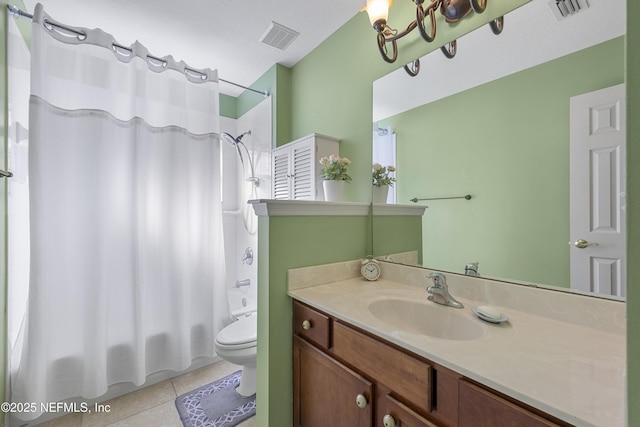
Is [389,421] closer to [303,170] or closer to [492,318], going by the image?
[492,318]

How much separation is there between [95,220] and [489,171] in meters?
2.13

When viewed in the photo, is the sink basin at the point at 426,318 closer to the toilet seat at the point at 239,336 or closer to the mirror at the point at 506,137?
the mirror at the point at 506,137

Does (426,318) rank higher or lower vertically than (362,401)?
higher

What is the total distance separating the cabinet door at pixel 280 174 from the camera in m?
2.19

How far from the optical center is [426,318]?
3.60 ft

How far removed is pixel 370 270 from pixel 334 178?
0.59m

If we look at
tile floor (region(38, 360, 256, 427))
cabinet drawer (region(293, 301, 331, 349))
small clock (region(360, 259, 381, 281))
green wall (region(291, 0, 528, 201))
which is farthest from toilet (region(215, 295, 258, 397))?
green wall (region(291, 0, 528, 201))

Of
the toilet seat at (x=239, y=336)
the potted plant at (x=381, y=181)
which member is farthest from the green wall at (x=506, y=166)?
the toilet seat at (x=239, y=336)

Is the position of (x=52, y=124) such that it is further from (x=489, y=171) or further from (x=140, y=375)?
(x=489, y=171)

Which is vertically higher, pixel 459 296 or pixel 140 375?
pixel 459 296

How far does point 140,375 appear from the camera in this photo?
1.71 metres

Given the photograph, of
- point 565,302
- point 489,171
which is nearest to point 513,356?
point 565,302

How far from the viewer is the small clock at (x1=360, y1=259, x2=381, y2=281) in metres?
1.44

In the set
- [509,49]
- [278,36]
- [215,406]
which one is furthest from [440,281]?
[278,36]
